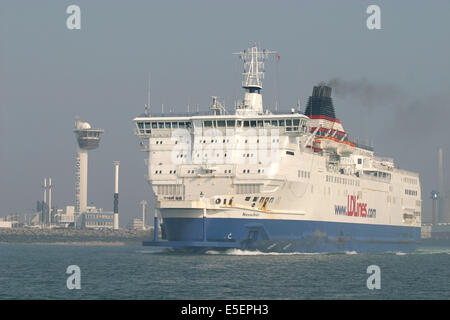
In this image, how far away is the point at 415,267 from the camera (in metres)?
56.9

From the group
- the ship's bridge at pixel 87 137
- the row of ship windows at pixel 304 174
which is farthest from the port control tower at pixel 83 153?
the row of ship windows at pixel 304 174

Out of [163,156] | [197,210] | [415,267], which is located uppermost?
[163,156]

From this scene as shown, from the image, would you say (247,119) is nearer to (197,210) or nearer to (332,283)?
(197,210)

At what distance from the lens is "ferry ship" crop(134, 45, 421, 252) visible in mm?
57000

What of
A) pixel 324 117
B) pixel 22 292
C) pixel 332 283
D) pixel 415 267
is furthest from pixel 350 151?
Result: pixel 22 292

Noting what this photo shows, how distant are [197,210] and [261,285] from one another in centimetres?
1677

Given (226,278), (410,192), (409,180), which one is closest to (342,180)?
(410,192)

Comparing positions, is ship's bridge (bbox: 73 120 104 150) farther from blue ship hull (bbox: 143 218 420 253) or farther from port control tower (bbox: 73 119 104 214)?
blue ship hull (bbox: 143 218 420 253)

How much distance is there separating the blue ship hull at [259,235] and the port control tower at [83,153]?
10191 centimetres

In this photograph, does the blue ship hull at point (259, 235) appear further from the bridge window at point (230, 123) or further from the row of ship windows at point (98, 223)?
the row of ship windows at point (98, 223)

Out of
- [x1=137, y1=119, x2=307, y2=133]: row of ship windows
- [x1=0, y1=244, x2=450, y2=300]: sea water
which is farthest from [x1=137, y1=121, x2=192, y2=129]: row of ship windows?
[x1=0, y1=244, x2=450, y2=300]: sea water

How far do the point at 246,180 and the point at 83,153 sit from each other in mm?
Result: 114844

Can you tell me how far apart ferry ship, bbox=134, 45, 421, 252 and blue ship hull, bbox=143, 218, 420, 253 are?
7cm

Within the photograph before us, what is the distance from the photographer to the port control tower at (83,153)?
166625 mm
